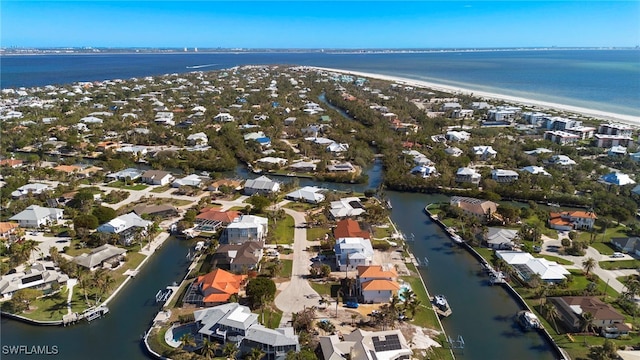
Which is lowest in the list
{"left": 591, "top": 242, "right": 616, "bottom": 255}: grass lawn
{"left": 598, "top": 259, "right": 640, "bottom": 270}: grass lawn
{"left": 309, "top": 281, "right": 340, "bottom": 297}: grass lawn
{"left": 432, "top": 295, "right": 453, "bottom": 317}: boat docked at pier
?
{"left": 432, "top": 295, "right": 453, "bottom": 317}: boat docked at pier

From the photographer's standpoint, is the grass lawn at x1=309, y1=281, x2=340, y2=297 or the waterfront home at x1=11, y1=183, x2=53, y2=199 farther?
the waterfront home at x1=11, y1=183, x2=53, y2=199

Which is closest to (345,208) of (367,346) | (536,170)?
(367,346)

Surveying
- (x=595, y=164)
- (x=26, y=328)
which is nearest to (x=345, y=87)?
(x=595, y=164)

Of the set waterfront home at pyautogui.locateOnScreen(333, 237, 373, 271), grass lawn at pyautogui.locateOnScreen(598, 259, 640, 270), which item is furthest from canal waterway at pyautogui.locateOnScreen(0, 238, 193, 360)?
grass lawn at pyautogui.locateOnScreen(598, 259, 640, 270)

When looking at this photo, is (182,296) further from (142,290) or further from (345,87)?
(345,87)

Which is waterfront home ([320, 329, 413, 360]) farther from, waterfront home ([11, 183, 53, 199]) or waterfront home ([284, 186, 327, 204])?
waterfront home ([11, 183, 53, 199])

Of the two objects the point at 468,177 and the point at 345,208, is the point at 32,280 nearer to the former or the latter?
the point at 345,208
